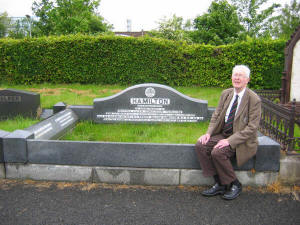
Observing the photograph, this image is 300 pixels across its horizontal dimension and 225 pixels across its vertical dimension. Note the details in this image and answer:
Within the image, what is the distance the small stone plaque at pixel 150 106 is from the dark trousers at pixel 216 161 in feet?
8.49

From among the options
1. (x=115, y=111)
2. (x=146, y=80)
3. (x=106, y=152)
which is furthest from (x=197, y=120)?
(x=146, y=80)

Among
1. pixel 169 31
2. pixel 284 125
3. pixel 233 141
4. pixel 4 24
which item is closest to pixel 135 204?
pixel 233 141

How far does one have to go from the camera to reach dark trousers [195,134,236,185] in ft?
11.7

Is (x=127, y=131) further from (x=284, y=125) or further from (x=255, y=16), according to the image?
(x=255, y=16)

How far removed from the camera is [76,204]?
3463mm

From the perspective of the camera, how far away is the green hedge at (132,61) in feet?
36.6

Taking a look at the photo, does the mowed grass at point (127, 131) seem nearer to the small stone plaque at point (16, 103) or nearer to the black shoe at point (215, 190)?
the small stone plaque at point (16, 103)

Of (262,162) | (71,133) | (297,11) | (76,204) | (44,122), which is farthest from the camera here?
(297,11)

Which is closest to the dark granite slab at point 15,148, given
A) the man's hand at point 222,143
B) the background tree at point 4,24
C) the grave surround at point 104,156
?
the grave surround at point 104,156

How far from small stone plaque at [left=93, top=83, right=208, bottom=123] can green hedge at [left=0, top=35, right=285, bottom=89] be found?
16.6ft

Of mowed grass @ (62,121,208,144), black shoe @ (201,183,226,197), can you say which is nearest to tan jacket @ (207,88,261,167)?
black shoe @ (201,183,226,197)

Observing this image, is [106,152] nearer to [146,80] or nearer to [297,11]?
[146,80]

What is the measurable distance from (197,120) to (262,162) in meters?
2.69

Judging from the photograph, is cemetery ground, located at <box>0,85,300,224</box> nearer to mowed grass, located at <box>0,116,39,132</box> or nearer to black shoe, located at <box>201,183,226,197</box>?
black shoe, located at <box>201,183,226,197</box>
